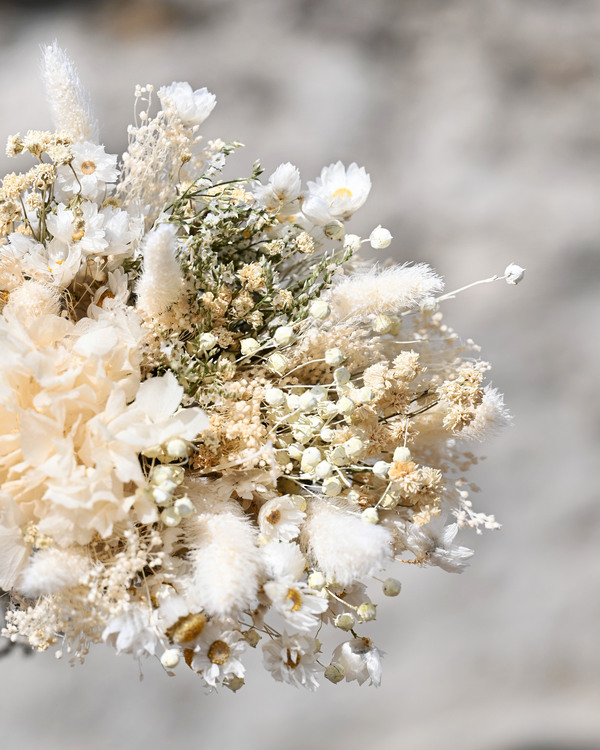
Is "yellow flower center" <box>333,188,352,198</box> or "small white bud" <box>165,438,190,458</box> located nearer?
"small white bud" <box>165,438,190,458</box>

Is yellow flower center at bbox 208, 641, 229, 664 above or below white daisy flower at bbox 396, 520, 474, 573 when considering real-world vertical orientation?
below

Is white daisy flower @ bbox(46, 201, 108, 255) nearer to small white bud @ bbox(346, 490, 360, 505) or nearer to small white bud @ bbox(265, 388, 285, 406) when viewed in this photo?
small white bud @ bbox(265, 388, 285, 406)

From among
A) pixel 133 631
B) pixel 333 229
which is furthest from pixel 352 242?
pixel 133 631

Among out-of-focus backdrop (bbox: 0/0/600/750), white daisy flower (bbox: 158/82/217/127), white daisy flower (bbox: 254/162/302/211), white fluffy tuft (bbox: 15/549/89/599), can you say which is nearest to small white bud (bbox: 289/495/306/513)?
white fluffy tuft (bbox: 15/549/89/599)

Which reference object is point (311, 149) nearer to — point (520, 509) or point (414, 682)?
point (520, 509)

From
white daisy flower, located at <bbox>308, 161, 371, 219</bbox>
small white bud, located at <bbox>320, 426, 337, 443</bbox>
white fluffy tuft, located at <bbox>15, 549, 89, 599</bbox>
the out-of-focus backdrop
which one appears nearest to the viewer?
white fluffy tuft, located at <bbox>15, 549, 89, 599</bbox>

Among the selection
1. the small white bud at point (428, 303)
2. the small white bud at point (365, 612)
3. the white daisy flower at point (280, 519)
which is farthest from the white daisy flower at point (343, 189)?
the small white bud at point (365, 612)

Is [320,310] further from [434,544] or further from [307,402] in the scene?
[434,544]
